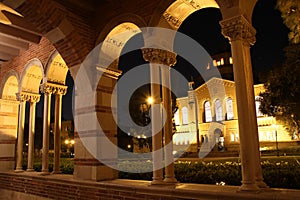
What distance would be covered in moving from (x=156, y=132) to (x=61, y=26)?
10.2 ft

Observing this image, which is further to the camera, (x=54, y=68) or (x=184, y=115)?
(x=184, y=115)

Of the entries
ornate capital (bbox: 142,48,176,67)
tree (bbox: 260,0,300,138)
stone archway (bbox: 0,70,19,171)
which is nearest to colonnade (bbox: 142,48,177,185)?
ornate capital (bbox: 142,48,176,67)

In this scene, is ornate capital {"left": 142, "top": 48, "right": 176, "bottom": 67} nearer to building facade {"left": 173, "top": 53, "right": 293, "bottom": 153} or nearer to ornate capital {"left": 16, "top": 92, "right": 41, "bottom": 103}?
ornate capital {"left": 16, "top": 92, "right": 41, "bottom": 103}

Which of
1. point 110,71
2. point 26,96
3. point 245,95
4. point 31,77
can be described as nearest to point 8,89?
point 26,96

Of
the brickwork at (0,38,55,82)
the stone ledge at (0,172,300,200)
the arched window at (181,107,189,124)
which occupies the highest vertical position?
the arched window at (181,107,189,124)

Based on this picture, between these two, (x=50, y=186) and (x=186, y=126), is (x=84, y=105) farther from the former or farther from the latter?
(x=186, y=126)

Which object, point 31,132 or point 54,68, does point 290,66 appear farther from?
point 31,132

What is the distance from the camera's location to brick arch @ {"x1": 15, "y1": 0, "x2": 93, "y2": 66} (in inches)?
219

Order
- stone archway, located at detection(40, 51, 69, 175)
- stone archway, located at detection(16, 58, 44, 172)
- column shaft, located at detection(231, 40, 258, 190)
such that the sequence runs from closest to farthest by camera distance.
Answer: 1. column shaft, located at detection(231, 40, 258, 190)
2. stone archway, located at detection(40, 51, 69, 175)
3. stone archway, located at detection(16, 58, 44, 172)

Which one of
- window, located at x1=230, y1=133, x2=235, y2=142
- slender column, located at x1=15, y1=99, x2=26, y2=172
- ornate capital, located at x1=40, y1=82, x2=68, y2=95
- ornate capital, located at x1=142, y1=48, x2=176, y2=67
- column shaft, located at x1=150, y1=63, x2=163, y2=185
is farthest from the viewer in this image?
window, located at x1=230, y1=133, x2=235, y2=142

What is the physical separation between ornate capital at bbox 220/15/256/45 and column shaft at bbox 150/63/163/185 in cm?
159

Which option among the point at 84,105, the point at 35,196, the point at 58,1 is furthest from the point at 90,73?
the point at 35,196

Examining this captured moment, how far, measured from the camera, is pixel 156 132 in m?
5.07

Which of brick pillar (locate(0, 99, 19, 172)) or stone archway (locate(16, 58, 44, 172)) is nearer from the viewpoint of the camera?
stone archway (locate(16, 58, 44, 172))
